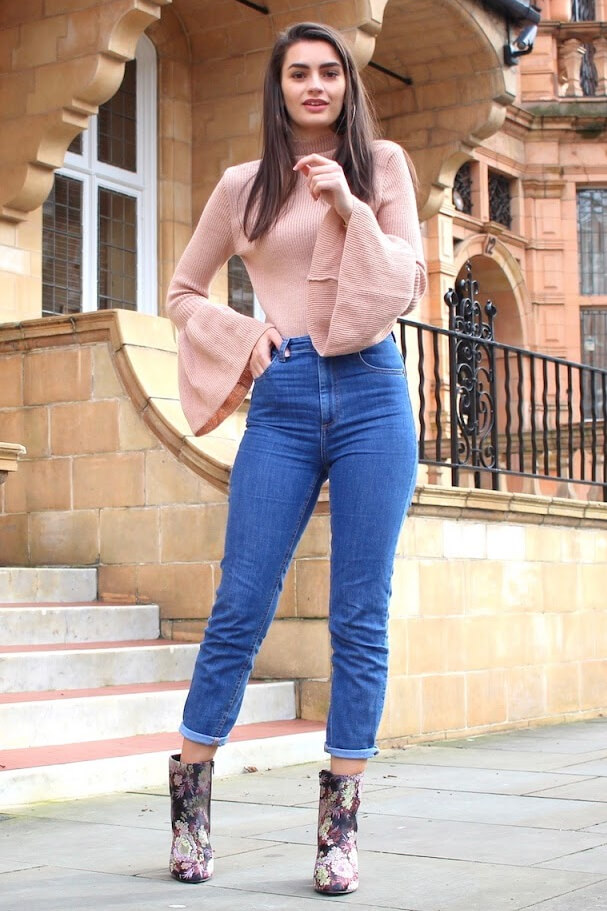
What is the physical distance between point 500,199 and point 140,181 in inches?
258

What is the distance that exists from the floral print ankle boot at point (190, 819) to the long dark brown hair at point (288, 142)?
1288mm

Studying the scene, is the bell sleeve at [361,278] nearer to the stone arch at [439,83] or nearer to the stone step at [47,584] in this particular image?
the stone step at [47,584]

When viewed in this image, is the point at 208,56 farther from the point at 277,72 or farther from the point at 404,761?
the point at 277,72

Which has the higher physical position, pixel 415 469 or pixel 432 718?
pixel 415 469

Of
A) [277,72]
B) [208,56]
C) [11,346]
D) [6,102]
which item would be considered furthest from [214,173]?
[277,72]

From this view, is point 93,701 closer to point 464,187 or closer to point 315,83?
point 315,83

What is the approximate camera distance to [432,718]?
22.1 feet

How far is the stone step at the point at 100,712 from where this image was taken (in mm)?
5199

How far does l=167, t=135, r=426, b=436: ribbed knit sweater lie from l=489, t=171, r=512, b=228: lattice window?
1272 cm

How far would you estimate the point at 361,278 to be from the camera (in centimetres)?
325

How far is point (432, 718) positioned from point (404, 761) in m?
0.81

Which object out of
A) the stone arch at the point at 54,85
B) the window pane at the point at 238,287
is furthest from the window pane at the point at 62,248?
the window pane at the point at 238,287

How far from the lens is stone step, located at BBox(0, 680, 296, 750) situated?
5.20 meters

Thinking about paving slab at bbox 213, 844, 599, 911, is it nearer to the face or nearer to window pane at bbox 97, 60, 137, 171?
the face
